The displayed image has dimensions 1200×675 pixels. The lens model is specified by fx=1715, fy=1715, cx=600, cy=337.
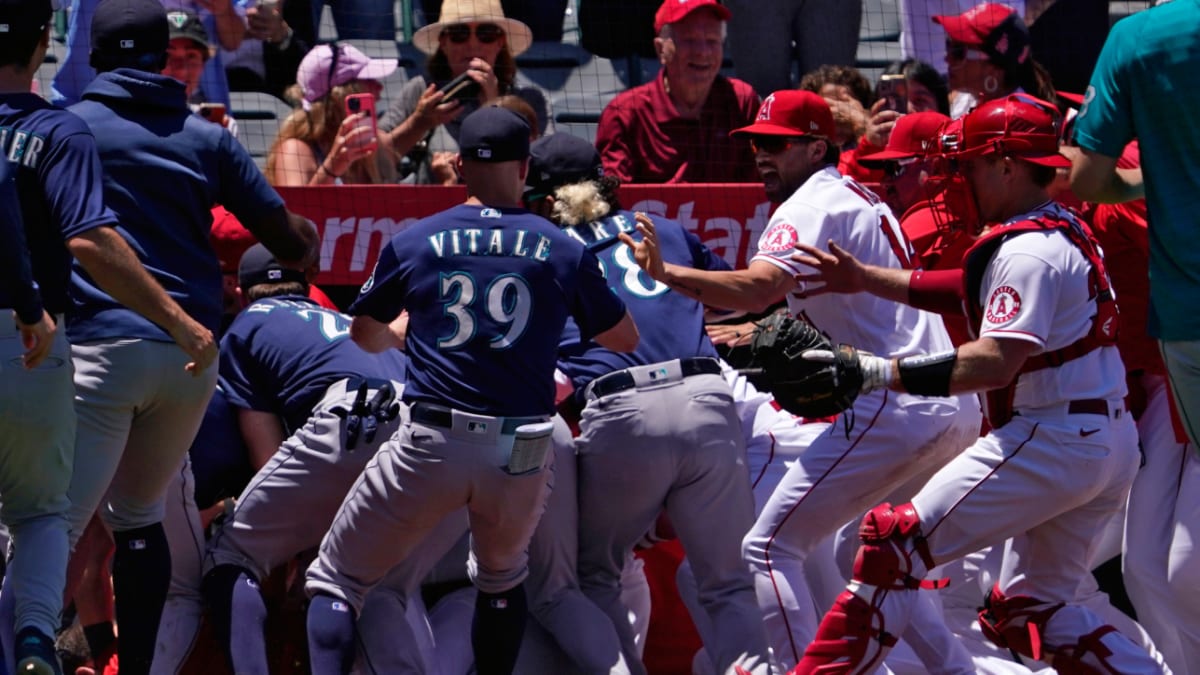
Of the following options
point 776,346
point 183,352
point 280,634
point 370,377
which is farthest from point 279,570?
A: point 776,346

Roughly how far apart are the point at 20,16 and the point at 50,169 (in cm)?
40

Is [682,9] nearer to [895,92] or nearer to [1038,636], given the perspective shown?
[895,92]

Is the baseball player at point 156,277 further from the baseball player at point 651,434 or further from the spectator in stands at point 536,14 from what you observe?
the spectator in stands at point 536,14

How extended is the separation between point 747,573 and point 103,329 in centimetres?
214

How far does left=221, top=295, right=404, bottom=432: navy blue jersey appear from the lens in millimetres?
5625

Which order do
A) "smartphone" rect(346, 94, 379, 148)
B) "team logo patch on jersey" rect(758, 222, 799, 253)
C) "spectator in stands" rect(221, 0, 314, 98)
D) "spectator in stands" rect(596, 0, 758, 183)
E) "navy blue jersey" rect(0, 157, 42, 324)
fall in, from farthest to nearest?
"spectator in stands" rect(221, 0, 314, 98)
"spectator in stands" rect(596, 0, 758, 183)
"smartphone" rect(346, 94, 379, 148)
"team logo patch on jersey" rect(758, 222, 799, 253)
"navy blue jersey" rect(0, 157, 42, 324)

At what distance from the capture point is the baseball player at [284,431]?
5371 mm

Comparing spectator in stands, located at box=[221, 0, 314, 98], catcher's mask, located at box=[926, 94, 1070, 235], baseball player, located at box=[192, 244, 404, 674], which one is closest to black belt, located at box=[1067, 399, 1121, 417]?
catcher's mask, located at box=[926, 94, 1070, 235]

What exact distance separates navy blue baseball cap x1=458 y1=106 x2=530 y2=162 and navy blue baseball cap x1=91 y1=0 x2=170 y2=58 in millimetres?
941

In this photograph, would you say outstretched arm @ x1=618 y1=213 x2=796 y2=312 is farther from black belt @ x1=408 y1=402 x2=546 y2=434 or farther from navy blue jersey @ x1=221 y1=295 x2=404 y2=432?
navy blue jersey @ x1=221 y1=295 x2=404 y2=432

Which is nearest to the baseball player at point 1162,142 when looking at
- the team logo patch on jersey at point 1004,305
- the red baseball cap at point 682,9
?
the team logo patch on jersey at point 1004,305

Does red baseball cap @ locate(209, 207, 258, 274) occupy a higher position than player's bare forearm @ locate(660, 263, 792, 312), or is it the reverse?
player's bare forearm @ locate(660, 263, 792, 312)

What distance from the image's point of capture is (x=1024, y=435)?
4715 mm

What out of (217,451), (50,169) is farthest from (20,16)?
(217,451)
